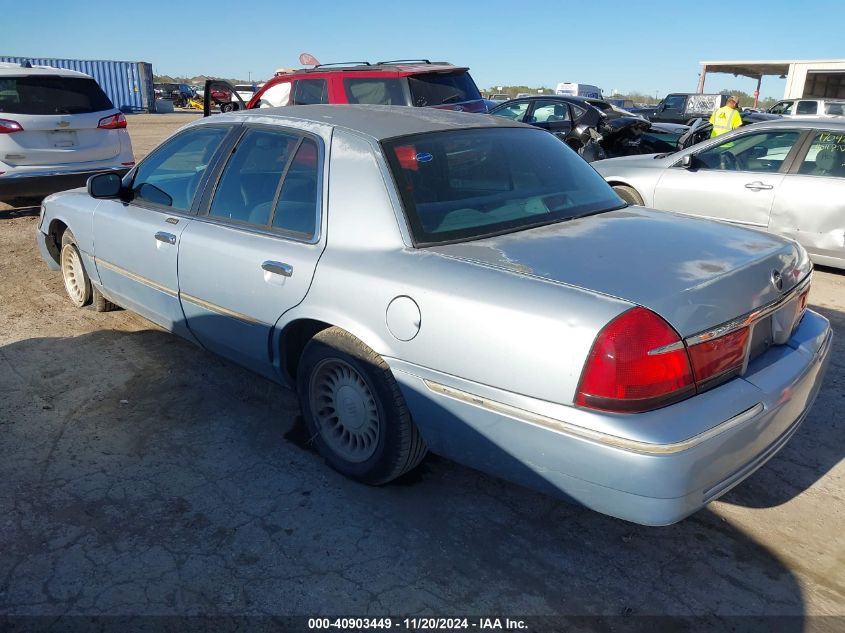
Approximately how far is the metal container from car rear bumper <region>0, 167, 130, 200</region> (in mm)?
29132

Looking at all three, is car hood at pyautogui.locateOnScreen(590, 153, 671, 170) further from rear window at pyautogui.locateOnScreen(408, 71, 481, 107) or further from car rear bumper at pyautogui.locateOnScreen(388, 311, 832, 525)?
car rear bumper at pyautogui.locateOnScreen(388, 311, 832, 525)

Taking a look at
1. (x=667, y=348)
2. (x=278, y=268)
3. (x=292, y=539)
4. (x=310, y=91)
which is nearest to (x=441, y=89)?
(x=310, y=91)

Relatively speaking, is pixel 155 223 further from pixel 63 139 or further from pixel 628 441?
pixel 63 139

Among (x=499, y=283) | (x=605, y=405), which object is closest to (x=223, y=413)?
(x=499, y=283)

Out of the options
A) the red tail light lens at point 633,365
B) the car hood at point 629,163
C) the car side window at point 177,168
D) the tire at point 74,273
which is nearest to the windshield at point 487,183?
the red tail light lens at point 633,365

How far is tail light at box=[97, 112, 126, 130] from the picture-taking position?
27.5 feet

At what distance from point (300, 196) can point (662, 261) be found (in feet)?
5.27

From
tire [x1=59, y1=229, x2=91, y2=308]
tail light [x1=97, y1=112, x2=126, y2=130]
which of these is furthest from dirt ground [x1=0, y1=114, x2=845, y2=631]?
tail light [x1=97, y1=112, x2=126, y2=130]

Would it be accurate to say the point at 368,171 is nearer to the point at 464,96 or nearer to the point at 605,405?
A: the point at 605,405

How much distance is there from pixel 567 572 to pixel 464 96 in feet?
25.7

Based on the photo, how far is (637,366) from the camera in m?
2.19

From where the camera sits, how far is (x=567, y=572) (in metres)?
2.58

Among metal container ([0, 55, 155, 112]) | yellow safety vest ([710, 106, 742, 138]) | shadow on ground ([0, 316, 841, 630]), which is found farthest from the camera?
metal container ([0, 55, 155, 112])

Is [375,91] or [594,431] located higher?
[375,91]
